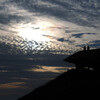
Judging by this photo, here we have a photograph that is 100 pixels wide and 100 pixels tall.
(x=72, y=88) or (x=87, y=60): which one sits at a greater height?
(x=87, y=60)

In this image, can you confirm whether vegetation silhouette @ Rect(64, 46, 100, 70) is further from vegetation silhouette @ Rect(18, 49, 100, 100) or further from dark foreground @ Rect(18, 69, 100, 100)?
dark foreground @ Rect(18, 69, 100, 100)

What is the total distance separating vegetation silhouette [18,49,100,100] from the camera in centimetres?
1158

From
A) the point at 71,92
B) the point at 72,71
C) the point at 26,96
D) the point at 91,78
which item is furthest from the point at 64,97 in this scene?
the point at 72,71

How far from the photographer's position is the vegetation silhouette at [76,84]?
1158 centimetres

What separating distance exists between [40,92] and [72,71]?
3.75 metres

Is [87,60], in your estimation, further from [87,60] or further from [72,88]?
[72,88]

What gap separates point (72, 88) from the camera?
12.7 metres

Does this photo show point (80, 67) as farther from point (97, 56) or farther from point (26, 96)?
point (26, 96)

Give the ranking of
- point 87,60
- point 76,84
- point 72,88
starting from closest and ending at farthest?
point 72,88 < point 76,84 < point 87,60

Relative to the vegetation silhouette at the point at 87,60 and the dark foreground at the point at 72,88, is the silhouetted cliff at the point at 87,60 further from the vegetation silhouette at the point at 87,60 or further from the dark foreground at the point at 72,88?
the dark foreground at the point at 72,88

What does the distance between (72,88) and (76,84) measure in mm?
877

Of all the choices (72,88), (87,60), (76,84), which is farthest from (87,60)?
(72,88)

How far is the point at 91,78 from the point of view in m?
14.1

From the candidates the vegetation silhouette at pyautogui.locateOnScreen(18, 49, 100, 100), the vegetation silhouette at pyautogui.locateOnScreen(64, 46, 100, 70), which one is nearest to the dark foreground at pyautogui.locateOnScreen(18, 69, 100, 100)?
the vegetation silhouette at pyautogui.locateOnScreen(18, 49, 100, 100)
